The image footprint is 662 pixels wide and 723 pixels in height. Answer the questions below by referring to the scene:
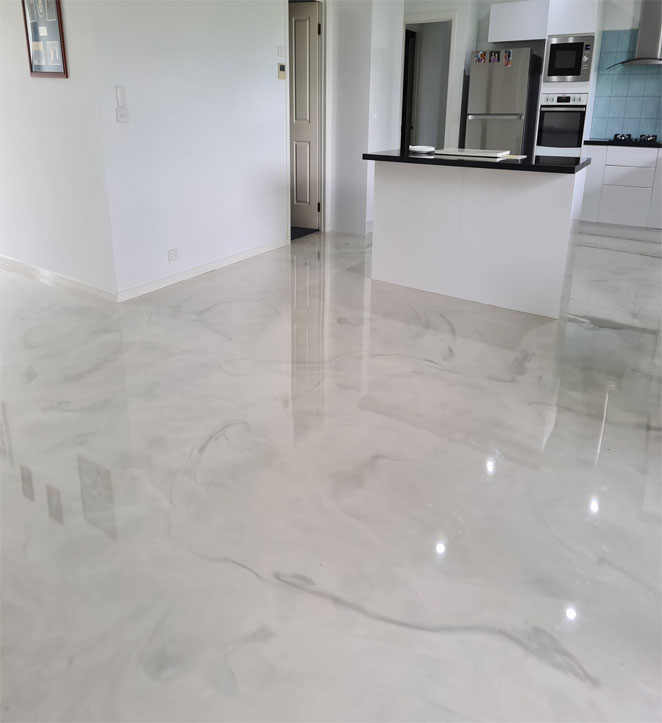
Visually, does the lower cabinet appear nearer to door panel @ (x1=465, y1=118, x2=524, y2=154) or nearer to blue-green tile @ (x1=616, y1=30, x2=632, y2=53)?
door panel @ (x1=465, y1=118, x2=524, y2=154)

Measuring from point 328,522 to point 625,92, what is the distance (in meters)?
6.59

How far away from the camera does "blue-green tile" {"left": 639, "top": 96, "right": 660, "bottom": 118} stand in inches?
262

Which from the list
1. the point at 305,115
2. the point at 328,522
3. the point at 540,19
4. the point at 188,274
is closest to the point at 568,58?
the point at 540,19

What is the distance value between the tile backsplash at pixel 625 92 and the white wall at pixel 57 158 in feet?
18.1

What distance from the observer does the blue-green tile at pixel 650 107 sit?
21.9ft

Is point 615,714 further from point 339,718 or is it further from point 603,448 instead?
point 603,448

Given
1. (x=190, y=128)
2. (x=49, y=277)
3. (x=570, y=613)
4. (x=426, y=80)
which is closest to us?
(x=570, y=613)

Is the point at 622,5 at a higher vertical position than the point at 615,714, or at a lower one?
higher

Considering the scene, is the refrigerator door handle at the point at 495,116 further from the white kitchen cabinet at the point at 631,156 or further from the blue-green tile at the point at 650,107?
the blue-green tile at the point at 650,107

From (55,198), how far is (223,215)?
1267mm

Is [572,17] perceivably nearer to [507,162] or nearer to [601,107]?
[601,107]

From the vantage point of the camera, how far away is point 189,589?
1858mm

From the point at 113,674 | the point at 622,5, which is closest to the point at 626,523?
the point at 113,674

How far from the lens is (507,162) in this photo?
13.1ft
